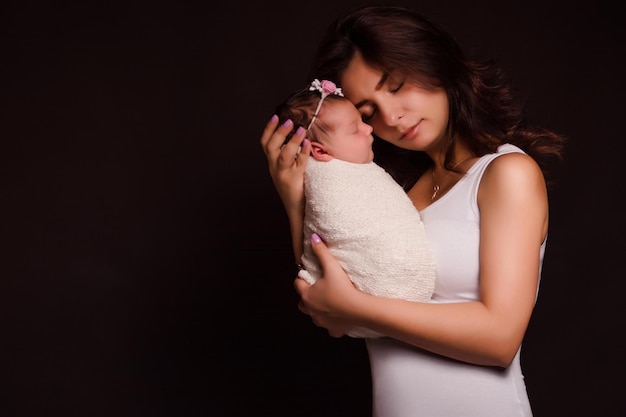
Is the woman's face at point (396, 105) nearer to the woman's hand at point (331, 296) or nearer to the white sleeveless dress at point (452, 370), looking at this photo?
the white sleeveless dress at point (452, 370)

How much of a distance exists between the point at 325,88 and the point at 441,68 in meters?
0.33

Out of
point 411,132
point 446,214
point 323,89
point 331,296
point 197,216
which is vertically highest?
point 323,89

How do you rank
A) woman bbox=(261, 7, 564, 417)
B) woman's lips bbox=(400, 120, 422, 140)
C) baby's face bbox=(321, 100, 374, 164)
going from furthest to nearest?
woman's lips bbox=(400, 120, 422, 140), baby's face bbox=(321, 100, 374, 164), woman bbox=(261, 7, 564, 417)

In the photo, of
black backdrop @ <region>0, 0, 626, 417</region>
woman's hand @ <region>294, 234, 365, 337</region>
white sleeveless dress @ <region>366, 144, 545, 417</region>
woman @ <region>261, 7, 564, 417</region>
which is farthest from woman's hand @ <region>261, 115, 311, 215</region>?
black backdrop @ <region>0, 0, 626, 417</region>

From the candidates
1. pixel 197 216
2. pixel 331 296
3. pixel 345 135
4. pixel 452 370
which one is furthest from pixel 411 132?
pixel 197 216

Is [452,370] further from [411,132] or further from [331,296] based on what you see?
[411,132]

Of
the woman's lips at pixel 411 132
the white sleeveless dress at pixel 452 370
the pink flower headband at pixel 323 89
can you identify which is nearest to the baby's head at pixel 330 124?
the pink flower headband at pixel 323 89

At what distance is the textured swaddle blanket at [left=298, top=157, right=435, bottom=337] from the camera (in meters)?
1.63

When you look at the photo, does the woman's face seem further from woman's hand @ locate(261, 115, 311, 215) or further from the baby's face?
woman's hand @ locate(261, 115, 311, 215)

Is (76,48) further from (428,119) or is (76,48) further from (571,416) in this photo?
(571,416)

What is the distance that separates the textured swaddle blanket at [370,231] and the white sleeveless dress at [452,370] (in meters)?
0.05

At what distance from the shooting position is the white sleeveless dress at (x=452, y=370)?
1.66 m

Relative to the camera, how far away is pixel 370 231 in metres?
1.63

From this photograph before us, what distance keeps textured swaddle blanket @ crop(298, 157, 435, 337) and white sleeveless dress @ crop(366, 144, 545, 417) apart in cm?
5
